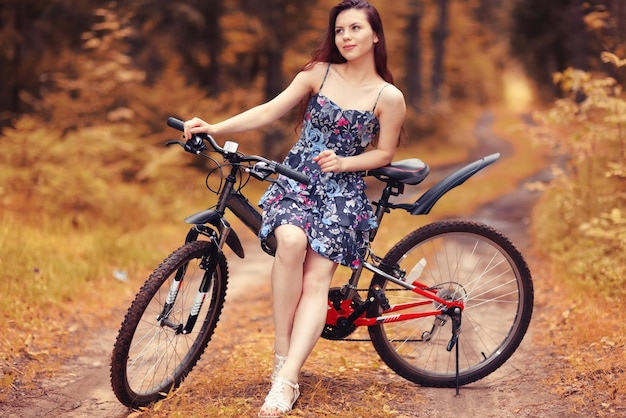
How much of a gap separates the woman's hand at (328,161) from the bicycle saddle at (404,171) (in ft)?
0.97

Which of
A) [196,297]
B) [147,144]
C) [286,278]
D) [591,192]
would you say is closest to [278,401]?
[286,278]

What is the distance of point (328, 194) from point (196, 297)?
33.6 inches

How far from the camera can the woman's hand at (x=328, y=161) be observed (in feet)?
10.9

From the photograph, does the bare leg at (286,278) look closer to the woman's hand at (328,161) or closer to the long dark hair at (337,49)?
the woman's hand at (328,161)

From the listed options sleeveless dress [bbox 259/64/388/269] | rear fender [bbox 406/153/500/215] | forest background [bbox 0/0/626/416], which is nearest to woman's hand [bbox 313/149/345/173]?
sleeveless dress [bbox 259/64/388/269]

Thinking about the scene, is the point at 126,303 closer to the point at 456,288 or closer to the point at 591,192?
the point at 456,288

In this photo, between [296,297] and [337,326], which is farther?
[337,326]

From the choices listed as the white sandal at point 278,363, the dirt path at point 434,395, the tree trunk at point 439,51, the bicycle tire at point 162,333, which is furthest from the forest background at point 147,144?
the tree trunk at point 439,51

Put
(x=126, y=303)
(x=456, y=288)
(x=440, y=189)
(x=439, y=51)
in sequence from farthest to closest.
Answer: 1. (x=439, y=51)
2. (x=126, y=303)
3. (x=456, y=288)
4. (x=440, y=189)

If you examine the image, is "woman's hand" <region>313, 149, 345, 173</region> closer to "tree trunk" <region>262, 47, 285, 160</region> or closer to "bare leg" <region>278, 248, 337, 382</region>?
"bare leg" <region>278, 248, 337, 382</region>

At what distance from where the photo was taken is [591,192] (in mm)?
6613

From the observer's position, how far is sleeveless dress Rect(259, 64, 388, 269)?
3432 millimetres

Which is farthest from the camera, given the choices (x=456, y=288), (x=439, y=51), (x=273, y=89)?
(x=439, y=51)

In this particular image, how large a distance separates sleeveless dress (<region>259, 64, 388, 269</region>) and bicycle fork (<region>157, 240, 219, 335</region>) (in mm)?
289
